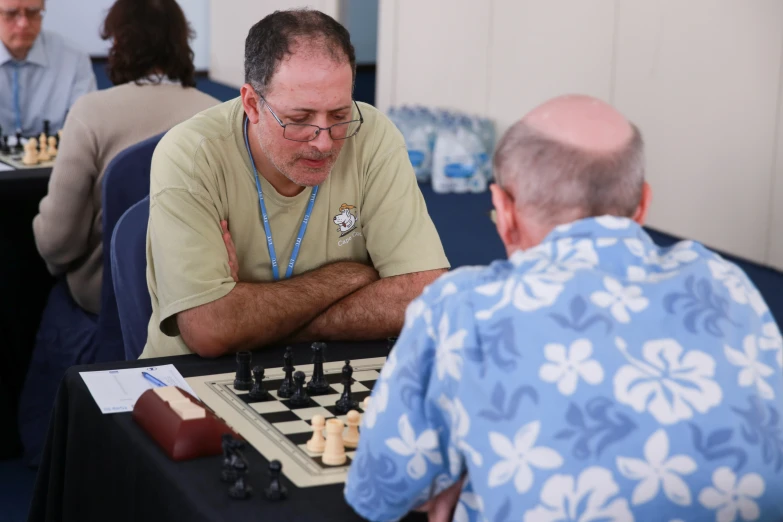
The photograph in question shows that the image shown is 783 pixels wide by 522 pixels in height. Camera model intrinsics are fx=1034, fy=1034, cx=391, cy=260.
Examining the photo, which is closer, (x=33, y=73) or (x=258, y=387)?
(x=258, y=387)

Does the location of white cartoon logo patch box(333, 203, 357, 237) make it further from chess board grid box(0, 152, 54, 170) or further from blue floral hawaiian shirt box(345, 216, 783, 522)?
chess board grid box(0, 152, 54, 170)

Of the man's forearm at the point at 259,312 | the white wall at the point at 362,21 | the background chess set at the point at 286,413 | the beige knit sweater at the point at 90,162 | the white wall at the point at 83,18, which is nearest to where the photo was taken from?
the background chess set at the point at 286,413

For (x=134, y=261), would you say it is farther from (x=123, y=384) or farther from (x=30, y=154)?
(x=30, y=154)

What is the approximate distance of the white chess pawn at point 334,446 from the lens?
155 cm

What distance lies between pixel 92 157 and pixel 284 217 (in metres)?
1.27

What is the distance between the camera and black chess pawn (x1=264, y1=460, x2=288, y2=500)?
4.66 ft

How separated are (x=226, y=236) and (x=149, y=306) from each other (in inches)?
12.3

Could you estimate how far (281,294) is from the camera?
2.16 metres

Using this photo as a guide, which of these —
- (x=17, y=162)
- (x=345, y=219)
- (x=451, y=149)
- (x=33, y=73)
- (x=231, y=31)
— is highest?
(x=231, y=31)

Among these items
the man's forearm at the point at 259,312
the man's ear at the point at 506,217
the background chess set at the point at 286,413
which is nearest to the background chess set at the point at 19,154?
the man's forearm at the point at 259,312

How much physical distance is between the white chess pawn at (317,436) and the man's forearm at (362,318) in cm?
57

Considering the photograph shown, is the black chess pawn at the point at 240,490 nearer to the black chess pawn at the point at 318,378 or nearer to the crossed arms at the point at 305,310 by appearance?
the black chess pawn at the point at 318,378

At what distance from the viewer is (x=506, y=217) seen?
4.31 ft

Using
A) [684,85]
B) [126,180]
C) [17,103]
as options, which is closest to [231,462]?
[126,180]
